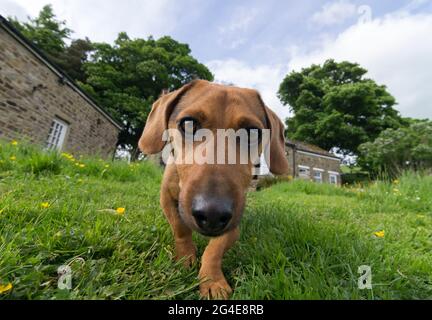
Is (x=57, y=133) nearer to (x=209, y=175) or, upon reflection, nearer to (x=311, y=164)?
(x=209, y=175)

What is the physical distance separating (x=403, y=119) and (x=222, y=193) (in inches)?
1736

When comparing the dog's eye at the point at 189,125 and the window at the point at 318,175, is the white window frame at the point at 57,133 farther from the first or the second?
the window at the point at 318,175

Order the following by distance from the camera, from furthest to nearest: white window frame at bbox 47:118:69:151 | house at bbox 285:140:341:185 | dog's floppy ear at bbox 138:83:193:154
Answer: house at bbox 285:140:341:185 → white window frame at bbox 47:118:69:151 → dog's floppy ear at bbox 138:83:193:154

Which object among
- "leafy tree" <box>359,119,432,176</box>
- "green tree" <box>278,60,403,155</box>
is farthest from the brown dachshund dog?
"green tree" <box>278,60,403,155</box>

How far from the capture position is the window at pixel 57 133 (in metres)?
13.5

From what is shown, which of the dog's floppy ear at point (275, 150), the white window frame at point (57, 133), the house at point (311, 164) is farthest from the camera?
the house at point (311, 164)

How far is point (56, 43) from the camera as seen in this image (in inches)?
1104

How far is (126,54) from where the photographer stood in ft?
93.6

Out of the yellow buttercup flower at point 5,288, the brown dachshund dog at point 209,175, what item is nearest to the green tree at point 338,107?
the brown dachshund dog at point 209,175

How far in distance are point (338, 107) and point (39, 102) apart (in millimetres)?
34859

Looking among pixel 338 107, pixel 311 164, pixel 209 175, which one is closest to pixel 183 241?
pixel 209 175

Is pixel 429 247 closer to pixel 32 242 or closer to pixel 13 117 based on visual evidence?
pixel 32 242

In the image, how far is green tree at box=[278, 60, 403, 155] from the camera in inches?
1345

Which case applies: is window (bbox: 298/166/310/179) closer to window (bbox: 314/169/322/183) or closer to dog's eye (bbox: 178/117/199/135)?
window (bbox: 314/169/322/183)
